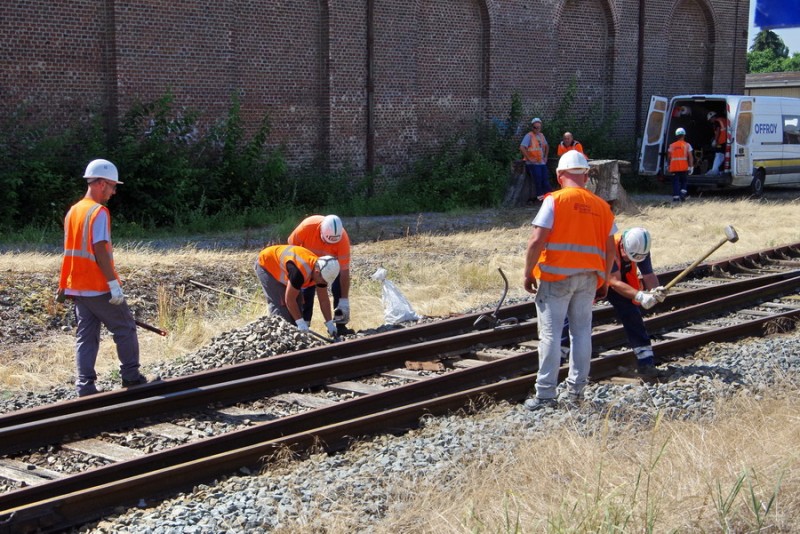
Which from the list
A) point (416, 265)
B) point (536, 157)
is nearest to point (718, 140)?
point (536, 157)

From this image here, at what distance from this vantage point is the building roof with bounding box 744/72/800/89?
46894 millimetres

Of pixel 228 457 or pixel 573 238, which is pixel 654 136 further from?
pixel 228 457

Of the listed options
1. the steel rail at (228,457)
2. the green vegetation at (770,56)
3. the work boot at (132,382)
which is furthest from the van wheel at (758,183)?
the green vegetation at (770,56)

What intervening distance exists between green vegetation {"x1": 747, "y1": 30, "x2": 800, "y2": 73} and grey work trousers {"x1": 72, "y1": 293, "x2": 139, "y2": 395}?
75.5 meters

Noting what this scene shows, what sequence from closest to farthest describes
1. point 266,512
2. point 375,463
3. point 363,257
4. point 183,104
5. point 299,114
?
point 266,512
point 375,463
point 363,257
point 183,104
point 299,114

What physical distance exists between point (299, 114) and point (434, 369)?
530 inches

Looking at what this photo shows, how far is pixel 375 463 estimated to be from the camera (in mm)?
6109

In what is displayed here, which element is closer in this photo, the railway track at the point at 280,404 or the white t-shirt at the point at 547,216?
the railway track at the point at 280,404

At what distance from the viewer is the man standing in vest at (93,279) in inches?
289

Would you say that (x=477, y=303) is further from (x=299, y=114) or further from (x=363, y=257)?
(x=299, y=114)

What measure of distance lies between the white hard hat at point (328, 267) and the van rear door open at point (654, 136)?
1809 cm

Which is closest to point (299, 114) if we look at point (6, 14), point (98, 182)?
point (6, 14)

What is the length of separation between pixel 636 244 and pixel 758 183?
18434mm

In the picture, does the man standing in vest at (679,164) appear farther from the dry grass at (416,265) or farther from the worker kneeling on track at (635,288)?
the worker kneeling on track at (635,288)
